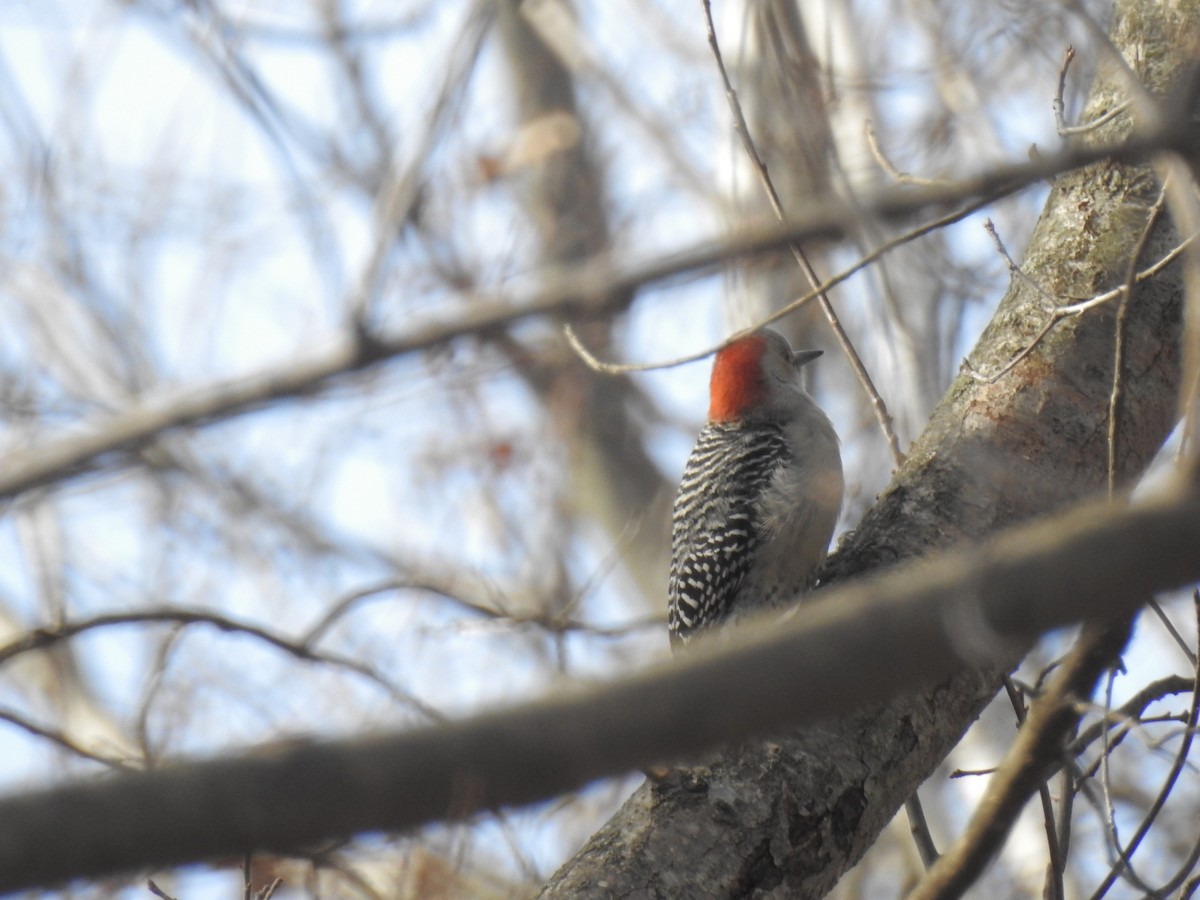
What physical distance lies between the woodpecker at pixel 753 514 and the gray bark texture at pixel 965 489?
2.82 ft

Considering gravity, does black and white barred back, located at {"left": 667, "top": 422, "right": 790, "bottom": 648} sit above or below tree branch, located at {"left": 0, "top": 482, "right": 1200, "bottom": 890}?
above

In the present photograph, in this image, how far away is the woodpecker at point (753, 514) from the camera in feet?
16.5

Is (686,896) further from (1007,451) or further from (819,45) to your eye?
(819,45)

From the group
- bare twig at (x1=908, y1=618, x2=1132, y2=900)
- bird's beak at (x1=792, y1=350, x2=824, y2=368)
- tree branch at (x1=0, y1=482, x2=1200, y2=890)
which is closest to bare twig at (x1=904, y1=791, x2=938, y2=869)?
bare twig at (x1=908, y1=618, x2=1132, y2=900)

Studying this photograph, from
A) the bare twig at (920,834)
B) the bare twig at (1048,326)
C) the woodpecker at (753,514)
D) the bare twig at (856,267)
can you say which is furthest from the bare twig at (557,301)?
the woodpecker at (753,514)

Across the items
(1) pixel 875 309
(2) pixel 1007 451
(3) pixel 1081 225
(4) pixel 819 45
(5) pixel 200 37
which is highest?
(4) pixel 819 45

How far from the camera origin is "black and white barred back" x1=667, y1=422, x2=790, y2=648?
16.6ft

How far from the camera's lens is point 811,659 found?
4.52 ft

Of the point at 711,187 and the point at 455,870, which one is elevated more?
the point at 711,187

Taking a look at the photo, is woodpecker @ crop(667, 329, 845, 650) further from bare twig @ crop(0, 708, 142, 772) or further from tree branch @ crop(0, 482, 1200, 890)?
tree branch @ crop(0, 482, 1200, 890)

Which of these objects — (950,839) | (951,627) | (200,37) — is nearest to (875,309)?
(950,839)

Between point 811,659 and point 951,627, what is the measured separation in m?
0.15

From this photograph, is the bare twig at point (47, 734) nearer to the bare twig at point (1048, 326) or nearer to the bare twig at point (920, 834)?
the bare twig at point (920, 834)

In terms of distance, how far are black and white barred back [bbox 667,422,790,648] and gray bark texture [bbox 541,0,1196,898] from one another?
944 millimetres
